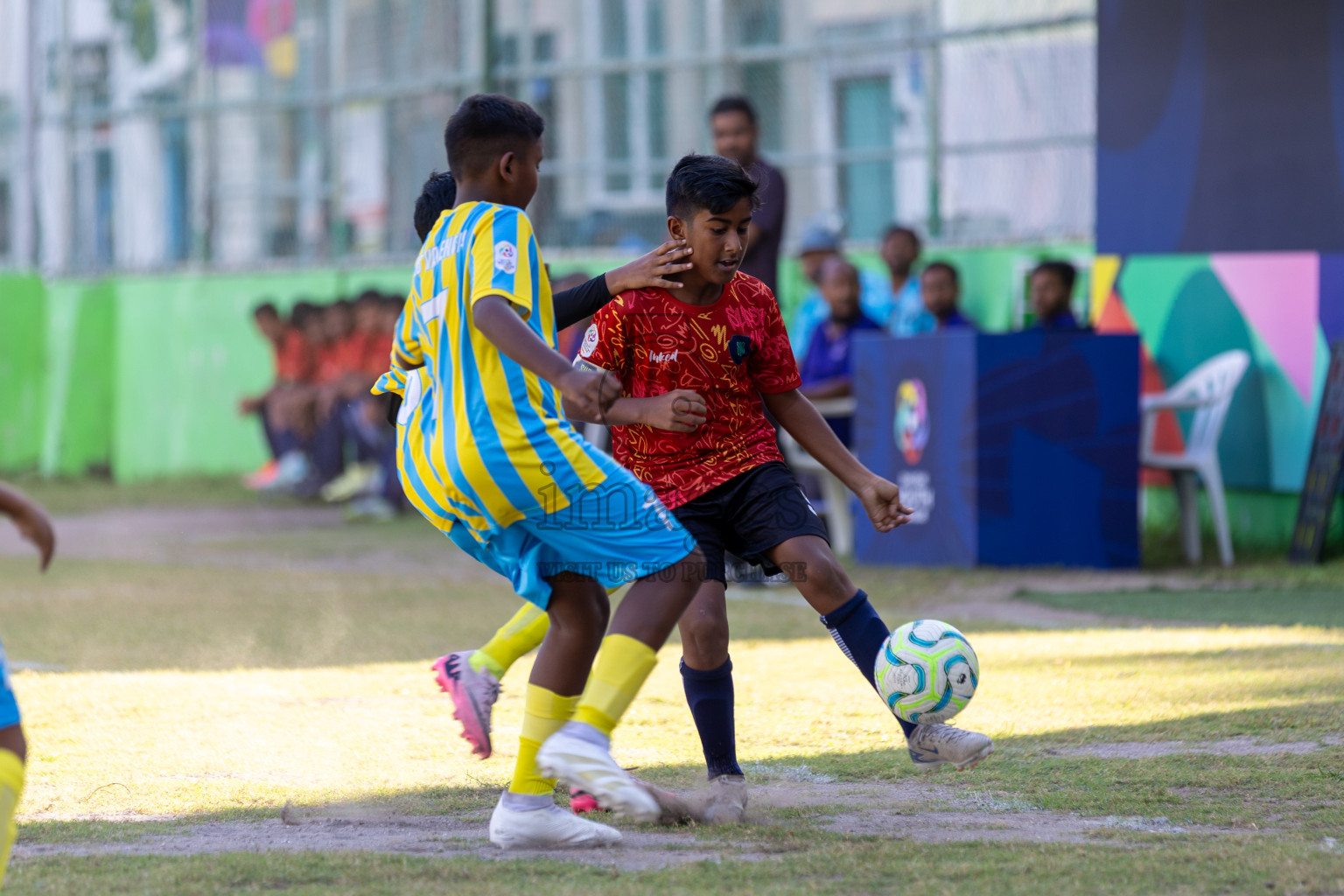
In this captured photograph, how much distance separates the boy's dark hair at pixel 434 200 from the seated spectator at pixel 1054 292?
552 cm

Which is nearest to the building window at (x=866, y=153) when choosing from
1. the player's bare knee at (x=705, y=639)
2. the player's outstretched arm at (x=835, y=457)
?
the player's outstretched arm at (x=835, y=457)

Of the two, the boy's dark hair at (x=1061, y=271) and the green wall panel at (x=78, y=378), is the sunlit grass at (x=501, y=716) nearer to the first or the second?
the boy's dark hair at (x=1061, y=271)

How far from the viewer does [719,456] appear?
3.94 m

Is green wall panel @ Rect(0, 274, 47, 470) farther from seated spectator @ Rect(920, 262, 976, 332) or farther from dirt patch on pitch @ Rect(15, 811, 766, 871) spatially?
dirt patch on pitch @ Rect(15, 811, 766, 871)

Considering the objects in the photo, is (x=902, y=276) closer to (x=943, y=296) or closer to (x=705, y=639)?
(x=943, y=296)

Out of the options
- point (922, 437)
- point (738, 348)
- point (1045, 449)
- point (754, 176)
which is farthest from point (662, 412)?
point (922, 437)

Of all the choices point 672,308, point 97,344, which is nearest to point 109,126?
point 97,344

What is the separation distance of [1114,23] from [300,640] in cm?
596

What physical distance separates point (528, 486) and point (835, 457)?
0.95 meters

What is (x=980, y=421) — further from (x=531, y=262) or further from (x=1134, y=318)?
(x=531, y=262)

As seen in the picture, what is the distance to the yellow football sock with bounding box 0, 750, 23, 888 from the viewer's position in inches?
110

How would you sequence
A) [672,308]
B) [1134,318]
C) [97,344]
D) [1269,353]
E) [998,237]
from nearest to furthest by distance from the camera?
[672,308] → [1269,353] → [1134,318] → [998,237] → [97,344]

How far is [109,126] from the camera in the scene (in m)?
17.2

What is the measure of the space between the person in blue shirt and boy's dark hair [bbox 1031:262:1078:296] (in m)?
1.08
